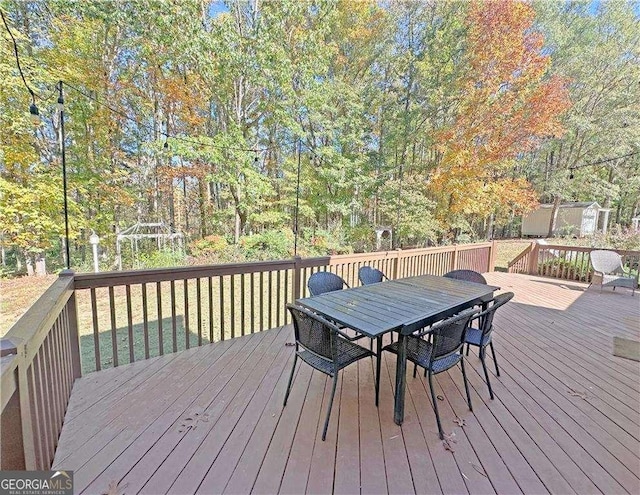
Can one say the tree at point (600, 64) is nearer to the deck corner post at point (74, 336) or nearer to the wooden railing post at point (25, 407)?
the deck corner post at point (74, 336)

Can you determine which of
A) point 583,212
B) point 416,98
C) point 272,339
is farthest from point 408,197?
point 583,212

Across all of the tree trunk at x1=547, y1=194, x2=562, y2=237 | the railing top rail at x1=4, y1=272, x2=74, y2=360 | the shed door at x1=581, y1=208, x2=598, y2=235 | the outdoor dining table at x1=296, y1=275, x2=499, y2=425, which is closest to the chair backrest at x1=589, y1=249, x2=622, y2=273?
the outdoor dining table at x1=296, y1=275, x2=499, y2=425

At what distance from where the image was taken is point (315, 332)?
1970 millimetres

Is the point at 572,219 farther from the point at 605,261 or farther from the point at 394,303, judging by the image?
the point at 394,303

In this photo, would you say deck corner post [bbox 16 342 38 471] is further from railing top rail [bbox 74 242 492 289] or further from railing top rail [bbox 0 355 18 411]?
railing top rail [bbox 74 242 492 289]

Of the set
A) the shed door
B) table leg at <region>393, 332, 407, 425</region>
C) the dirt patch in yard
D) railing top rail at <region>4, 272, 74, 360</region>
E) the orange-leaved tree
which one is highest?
the orange-leaved tree

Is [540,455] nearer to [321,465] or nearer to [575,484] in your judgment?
→ [575,484]

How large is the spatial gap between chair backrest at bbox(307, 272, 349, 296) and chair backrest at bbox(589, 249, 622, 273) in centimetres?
583

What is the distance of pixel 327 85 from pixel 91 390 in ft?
31.1

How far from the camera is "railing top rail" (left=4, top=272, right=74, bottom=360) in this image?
118 cm

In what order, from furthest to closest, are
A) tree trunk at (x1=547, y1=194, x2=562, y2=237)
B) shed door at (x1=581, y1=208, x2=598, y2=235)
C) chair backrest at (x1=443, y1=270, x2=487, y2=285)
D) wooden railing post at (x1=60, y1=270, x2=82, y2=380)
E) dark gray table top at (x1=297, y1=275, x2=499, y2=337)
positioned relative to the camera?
1. shed door at (x1=581, y1=208, x2=598, y2=235)
2. tree trunk at (x1=547, y1=194, x2=562, y2=237)
3. chair backrest at (x1=443, y1=270, x2=487, y2=285)
4. wooden railing post at (x1=60, y1=270, x2=82, y2=380)
5. dark gray table top at (x1=297, y1=275, x2=499, y2=337)

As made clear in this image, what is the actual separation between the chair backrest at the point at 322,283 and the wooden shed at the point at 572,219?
645 inches

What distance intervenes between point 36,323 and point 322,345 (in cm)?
149

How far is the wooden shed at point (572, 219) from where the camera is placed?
15.7m
